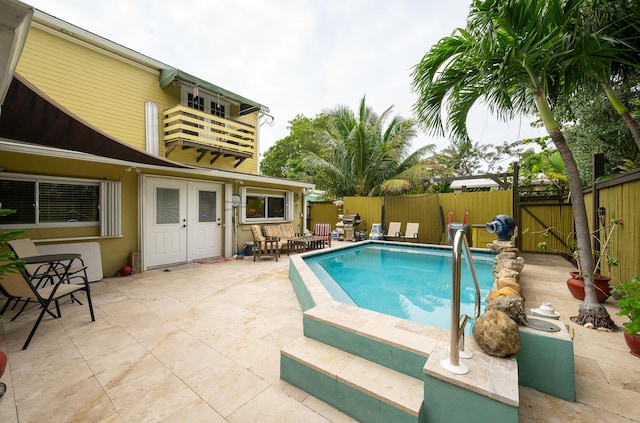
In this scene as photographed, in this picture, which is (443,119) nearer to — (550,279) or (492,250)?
(550,279)

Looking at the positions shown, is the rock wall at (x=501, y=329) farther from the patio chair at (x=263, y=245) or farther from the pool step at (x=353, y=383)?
the patio chair at (x=263, y=245)

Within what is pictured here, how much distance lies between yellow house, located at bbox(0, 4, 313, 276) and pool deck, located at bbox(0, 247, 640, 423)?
2113 mm

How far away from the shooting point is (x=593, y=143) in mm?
6066

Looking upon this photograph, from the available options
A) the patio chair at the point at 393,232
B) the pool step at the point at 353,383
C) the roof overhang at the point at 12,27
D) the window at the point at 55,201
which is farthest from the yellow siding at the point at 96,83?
the patio chair at the point at 393,232

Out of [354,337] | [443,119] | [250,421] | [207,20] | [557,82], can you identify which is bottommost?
[250,421]

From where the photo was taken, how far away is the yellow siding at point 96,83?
6.36 meters

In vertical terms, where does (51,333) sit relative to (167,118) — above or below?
below

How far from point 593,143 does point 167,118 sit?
→ 11.4 meters

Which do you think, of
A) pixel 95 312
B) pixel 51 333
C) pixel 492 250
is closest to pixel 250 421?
pixel 51 333

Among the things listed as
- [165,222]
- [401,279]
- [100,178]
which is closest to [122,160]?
[100,178]

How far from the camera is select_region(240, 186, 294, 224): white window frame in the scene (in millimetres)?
8242

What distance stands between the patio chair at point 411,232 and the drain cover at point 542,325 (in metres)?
8.53

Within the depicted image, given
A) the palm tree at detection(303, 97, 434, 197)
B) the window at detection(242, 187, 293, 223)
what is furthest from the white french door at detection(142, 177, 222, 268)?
the palm tree at detection(303, 97, 434, 197)

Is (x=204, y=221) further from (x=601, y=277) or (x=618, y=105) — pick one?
(x=618, y=105)
